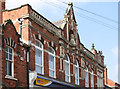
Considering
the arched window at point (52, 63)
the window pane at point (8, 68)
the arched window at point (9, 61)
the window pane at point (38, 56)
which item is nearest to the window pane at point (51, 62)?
the arched window at point (52, 63)

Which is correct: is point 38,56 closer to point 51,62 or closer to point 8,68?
point 51,62

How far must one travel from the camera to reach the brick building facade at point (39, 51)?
17.2 meters

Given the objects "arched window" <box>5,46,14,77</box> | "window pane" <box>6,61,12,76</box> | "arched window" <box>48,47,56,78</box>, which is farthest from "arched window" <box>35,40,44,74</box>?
"window pane" <box>6,61,12,76</box>

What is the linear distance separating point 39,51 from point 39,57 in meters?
0.49

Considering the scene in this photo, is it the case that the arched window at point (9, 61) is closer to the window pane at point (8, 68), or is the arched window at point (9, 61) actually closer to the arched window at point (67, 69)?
the window pane at point (8, 68)

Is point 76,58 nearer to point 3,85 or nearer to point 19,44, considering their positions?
point 19,44

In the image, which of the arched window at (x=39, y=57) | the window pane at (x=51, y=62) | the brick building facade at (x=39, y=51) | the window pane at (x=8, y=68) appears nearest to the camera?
the window pane at (x=8, y=68)

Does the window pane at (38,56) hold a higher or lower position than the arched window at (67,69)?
higher

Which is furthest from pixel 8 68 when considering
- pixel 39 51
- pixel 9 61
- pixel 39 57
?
pixel 39 51

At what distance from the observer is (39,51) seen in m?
20.8

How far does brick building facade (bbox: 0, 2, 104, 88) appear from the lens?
17.2 m

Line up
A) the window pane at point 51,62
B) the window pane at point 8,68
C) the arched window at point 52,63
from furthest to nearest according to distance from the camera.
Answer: the window pane at point 51,62, the arched window at point 52,63, the window pane at point 8,68

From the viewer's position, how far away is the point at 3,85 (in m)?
15.9

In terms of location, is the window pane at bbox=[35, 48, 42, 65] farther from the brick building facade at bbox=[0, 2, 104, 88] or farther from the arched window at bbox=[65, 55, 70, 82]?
the arched window at bbox=[65, 55, 70, 82]
